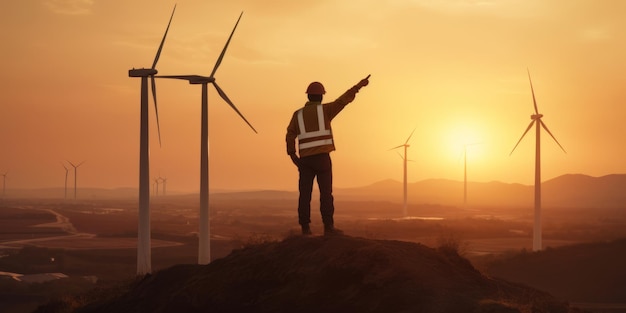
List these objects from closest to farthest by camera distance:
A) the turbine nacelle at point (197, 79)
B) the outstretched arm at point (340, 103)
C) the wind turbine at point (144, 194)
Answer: the outstretched arm at point (340, 103) < the wind turbine at point (144, 194) < the turbine nacelle at point (197, 79)

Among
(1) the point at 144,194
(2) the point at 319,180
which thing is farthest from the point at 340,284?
(1) the point at 144,194

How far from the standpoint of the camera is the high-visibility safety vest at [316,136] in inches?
605

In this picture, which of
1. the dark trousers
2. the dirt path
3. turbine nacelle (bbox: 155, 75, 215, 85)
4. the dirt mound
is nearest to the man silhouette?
the dark trousers

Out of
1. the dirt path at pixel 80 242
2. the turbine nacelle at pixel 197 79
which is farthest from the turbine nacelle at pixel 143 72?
the dirt path at pixel 80 242

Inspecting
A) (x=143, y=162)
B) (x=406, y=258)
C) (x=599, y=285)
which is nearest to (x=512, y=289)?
(x=406, y=258)

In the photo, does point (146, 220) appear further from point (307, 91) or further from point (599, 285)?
point (599, 285)

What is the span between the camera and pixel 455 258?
15.8m

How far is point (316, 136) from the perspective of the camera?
50.5ft

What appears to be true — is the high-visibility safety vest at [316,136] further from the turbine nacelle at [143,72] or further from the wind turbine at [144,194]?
the turbine nacelle at [143,72]

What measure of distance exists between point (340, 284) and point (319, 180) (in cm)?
262

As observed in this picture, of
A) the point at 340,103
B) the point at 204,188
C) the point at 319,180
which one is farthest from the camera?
the point at 204,188

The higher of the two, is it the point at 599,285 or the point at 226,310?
the point at 226,310

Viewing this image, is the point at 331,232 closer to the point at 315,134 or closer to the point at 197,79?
the point at 315,134

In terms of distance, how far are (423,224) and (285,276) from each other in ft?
407
